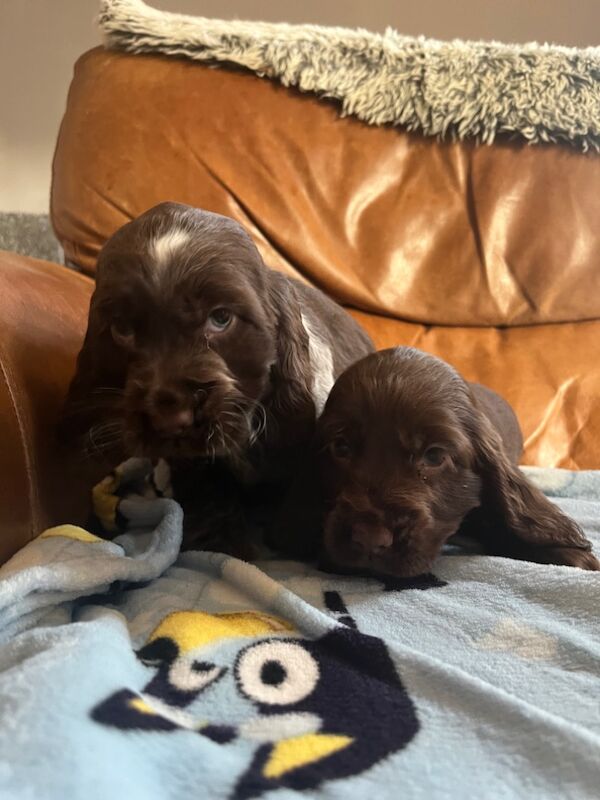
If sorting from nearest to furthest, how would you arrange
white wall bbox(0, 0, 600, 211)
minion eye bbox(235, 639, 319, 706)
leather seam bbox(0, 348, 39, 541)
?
1. minion eye bbox(235, 639, 319, 706)
2. leather seam bbox(0, 348, 39, 541)
3. white wall bbox(0, 0, 600, 211)

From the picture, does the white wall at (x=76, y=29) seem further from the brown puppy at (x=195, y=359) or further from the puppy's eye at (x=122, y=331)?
the puppy's eye at (x=122, y=331)

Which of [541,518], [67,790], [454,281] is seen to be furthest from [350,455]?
[454,281]

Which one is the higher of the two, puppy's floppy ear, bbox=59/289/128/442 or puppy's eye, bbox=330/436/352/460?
puppy's floppy ear, bbox=59/289/128/442

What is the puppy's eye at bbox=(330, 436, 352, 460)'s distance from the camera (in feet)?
5.14

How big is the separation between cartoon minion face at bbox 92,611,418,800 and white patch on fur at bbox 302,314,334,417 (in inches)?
24.0

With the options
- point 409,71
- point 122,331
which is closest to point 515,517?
point 122,331

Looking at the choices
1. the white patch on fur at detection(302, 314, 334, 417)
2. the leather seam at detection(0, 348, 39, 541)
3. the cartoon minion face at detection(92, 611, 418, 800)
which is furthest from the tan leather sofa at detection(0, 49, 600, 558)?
the cartoon minion face at detection(92, 611, 418, 800)

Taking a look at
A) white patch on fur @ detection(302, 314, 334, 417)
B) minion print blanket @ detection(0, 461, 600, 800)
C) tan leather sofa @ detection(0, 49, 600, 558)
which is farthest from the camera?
tan leather sofa @ detection(0, 49, 600, 558)

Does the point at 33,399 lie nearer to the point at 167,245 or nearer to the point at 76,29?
the point at 167,245

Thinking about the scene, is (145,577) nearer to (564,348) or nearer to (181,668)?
(181,668)

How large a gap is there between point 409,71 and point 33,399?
1.74m

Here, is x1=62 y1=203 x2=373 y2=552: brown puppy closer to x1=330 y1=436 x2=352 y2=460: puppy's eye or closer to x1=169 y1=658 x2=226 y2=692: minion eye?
x1=330 y1=436 x2=352 y2=460: puppy's eye

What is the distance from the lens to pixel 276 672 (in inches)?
43.9

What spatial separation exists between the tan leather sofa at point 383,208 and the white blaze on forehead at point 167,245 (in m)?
1.04
